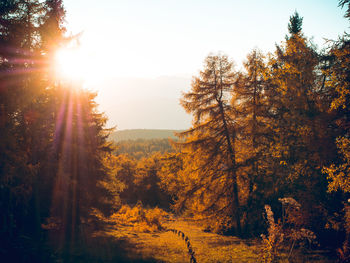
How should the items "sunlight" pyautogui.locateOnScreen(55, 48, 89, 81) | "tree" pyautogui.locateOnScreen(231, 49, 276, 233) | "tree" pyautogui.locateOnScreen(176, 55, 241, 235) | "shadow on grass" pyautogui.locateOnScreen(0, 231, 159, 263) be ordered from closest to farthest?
1. "shadow on grass" pyautogui.locateOnScreen(0, 231, 159, 263)
2. "sunlight" pyautogui.locateOnScreen(55, 48, 89, 81)
3. "tree" pyautogui.locateOnScreen(231, 49, 276, 233)
4. "tree" pyautogui.locateOnScreen(176, 55, 241, 235)

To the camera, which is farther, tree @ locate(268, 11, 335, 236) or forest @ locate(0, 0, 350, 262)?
tree @ locate(268, 11, 335, 236)

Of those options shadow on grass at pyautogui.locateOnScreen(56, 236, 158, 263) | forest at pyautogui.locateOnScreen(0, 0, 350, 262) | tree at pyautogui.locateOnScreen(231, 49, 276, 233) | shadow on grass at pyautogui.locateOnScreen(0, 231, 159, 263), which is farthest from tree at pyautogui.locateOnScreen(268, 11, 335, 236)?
shadow on grass at pyautogui.locateOnScreen(0, 231, 159, 263)

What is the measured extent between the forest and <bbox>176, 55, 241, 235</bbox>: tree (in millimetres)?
78

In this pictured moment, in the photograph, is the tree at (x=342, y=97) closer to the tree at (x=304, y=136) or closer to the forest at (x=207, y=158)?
the forest at (x=207, y=158)

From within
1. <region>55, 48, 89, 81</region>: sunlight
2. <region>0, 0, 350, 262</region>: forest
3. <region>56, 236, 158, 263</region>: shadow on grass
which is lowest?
<region>56, 236, 158, 263</region>: shadow on grass

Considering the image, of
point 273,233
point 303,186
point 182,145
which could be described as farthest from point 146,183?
point 273,233

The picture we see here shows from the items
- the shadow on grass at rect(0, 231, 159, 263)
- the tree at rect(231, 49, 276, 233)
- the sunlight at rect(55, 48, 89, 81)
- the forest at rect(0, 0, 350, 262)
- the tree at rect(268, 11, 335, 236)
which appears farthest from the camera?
the tree at rect(231, 49, 276, 233)

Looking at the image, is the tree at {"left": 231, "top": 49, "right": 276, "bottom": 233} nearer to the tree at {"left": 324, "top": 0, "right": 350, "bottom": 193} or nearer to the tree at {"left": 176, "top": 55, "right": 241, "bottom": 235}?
the tree at {"left": 176, "top": 55, "right": 241, "bottom": 235}

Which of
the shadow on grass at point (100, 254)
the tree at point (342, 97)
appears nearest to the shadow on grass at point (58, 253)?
the shadow on grass at point (100, 254)

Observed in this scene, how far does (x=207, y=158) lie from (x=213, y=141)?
1.33m

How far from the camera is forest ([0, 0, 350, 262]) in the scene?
32.4 ft

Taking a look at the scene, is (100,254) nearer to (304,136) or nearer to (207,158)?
(207,158)

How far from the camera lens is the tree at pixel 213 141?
55.3 ft

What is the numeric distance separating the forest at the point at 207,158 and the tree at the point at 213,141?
78mm
